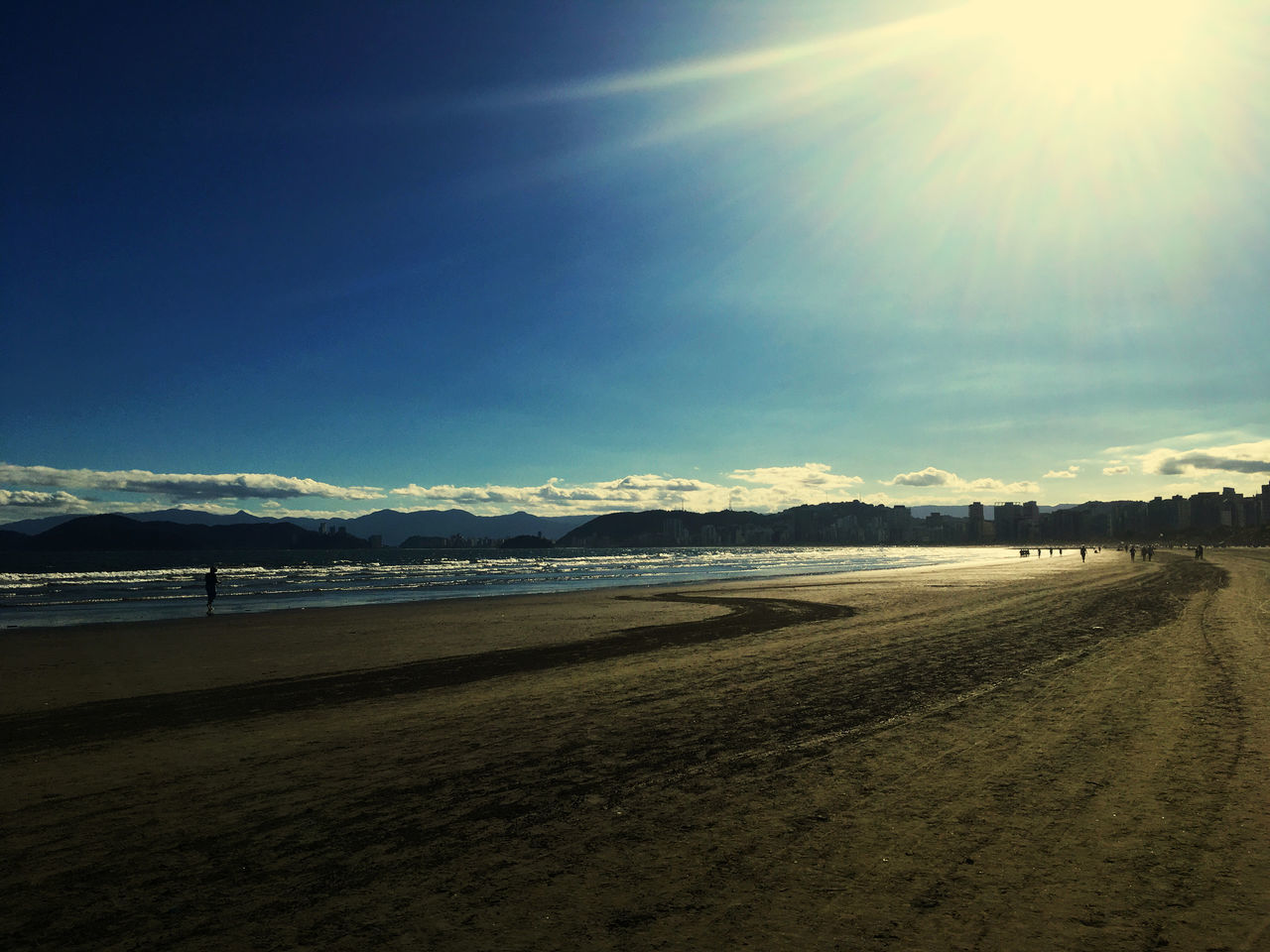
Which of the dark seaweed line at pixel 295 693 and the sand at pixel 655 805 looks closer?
the sand at pixel 655 805

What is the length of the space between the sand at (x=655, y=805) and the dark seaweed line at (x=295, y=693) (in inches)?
4.0

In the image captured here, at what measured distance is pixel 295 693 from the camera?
39.9ft

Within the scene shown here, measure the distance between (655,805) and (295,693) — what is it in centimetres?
836

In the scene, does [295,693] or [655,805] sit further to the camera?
[295,693]

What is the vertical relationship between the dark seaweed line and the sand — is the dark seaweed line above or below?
below

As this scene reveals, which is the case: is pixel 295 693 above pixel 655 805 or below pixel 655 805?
below

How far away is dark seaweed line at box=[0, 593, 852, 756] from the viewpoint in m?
9.77

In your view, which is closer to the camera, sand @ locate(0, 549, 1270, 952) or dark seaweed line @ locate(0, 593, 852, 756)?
sand @ locate(0, 549, 1270, 952)

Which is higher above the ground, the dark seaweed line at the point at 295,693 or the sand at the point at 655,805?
the sand at the point at 655,805

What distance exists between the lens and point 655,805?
6207mm

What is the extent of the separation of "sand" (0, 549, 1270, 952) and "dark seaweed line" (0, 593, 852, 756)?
10 centimetres

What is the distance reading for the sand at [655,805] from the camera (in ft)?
13.8

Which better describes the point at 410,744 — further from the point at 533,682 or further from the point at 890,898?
the point at 890,898

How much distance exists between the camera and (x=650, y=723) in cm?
Result: 920
